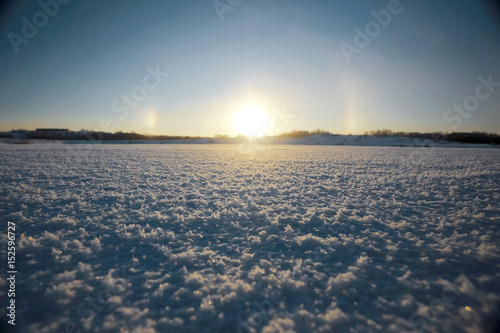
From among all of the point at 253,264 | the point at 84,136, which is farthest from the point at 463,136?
the point at 84,136

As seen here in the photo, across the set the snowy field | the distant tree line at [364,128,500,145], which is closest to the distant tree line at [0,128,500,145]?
the distant tree line at [364,128,500,145]

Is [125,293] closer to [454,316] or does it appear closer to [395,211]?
[454,316]

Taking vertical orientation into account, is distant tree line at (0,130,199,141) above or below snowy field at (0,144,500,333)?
above

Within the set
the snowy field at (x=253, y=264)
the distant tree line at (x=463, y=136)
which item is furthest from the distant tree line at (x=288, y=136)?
the snowy field at (x=253, y=264)

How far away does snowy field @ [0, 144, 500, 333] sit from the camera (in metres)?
1.95

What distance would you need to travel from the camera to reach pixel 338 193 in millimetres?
6328

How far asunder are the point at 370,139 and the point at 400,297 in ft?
188

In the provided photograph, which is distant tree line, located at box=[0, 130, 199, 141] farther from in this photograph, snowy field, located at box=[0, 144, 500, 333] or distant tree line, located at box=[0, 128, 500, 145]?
snowy field, located at box=[0, 144, 500, 333]

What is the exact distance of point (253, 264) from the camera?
279cm

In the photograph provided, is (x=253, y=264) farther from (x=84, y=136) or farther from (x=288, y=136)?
(x=84, y=136)

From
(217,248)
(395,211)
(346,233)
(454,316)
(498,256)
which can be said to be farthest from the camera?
(395,211)

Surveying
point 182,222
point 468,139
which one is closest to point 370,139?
point 468,139

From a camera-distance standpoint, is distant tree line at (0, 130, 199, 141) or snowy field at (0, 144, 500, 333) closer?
snowy field at (0, 144, 500, 333)

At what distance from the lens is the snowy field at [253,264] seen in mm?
1948
